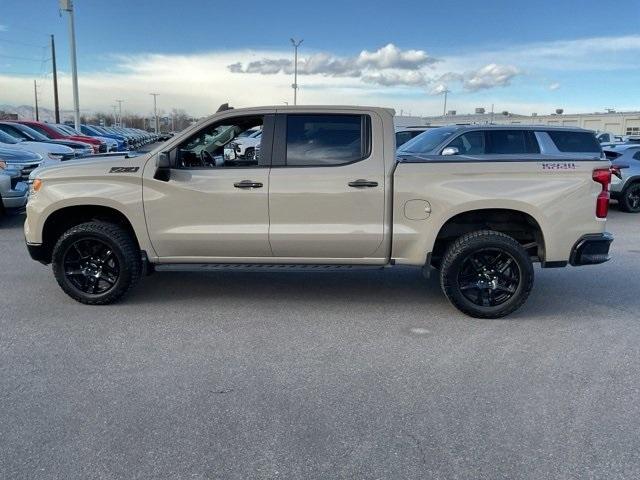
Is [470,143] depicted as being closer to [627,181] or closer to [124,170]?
[627,181]

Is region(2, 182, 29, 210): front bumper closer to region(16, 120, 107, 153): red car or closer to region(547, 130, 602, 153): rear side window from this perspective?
region(547, 130, 602, 153): rear side window

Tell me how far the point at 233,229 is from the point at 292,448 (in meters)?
2.45

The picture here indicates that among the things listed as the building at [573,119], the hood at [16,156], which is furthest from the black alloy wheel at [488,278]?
the building at [573,119]

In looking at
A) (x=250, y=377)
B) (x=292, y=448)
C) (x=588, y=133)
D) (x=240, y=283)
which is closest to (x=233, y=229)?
(x=240, y=283)

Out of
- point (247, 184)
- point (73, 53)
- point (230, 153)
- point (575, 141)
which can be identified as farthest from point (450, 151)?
point (73, 53)

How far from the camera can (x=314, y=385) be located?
3561 millimetres

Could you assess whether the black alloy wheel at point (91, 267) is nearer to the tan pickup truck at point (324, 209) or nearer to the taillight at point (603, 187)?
the tan pickup truck at point (324, 209)

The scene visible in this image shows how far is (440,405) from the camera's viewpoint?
131 inches

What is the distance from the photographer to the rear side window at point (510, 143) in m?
9.51

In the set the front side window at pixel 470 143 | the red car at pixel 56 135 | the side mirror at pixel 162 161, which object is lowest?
the side mirror at pixel 162 161

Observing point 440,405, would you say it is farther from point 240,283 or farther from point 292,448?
point 240,283

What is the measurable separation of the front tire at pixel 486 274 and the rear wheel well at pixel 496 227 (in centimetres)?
17

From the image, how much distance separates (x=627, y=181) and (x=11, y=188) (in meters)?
12.9

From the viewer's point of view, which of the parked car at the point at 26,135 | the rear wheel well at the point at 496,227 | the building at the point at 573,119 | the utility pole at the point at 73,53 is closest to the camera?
the rear wheel well at the point at 496,227
